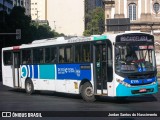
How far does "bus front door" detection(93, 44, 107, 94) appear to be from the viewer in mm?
18688

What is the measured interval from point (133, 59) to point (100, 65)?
144 cm

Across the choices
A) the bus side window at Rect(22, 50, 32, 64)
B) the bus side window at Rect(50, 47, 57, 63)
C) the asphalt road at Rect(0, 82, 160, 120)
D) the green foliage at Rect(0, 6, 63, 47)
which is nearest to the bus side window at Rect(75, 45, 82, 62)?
the asphalt road at Rect(0, 82, 160, 120)

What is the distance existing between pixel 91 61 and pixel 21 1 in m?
135

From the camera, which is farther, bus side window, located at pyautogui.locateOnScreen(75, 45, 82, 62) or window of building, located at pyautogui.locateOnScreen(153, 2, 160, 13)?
window of building, located at pyautogui.locateOnScreen(153, 2, 160, 13)

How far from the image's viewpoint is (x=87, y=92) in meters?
19.7

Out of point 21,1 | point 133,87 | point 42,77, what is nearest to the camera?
point 133,87

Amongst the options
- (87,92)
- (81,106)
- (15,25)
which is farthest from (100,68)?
(15,25)

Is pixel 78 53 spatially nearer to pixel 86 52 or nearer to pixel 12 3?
pixel 86 52

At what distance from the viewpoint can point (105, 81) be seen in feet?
61.1

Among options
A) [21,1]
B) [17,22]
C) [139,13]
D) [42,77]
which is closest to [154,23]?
[139,13]

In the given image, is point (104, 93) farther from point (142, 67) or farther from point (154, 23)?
point (154, 23)

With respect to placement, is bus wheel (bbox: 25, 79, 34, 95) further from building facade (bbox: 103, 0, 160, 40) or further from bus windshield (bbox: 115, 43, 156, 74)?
building facade (bbox: 103, 0, 160, 40)

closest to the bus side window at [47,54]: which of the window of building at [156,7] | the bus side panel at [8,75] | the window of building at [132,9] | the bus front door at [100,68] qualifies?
the bus front door at [100,68]

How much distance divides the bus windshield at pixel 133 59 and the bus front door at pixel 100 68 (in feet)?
2.26
